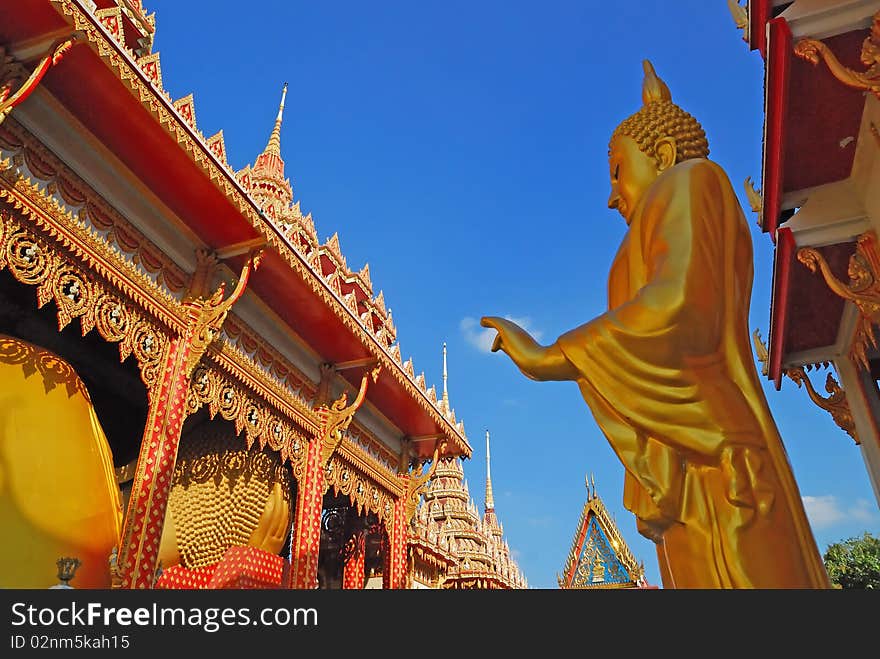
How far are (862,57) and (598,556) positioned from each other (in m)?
14.3

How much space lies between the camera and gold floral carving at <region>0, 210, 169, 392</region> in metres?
4.23

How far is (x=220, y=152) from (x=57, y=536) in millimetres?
3509

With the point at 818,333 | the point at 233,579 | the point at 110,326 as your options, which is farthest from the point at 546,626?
the point at 818,333

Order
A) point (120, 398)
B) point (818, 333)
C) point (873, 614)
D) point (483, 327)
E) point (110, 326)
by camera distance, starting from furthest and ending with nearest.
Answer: point (120, 398), point (818, 333), point (110, 326), point (483, 327), point (873, 614)

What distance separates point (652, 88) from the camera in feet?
9.62

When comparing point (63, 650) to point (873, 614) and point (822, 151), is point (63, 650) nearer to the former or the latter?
point (873, 614)

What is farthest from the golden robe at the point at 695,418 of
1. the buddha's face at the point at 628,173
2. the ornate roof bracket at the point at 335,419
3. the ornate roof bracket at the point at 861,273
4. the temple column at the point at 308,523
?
the ornate roof bracket at the point at 335,419

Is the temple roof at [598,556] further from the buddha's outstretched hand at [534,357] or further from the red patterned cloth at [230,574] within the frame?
the buddha's outstretched hand at [534,357]

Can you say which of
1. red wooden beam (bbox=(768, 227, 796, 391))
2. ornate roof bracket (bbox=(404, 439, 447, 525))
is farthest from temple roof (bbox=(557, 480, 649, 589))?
red wooden beam (bbox=(768, 227, 796, 391))

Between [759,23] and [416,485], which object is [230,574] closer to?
[416,485]

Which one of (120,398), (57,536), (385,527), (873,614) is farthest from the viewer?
(385,527)

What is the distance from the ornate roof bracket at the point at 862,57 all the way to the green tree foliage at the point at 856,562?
19.1m

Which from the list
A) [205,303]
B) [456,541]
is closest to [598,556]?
[456,541]

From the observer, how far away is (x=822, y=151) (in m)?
5.02
